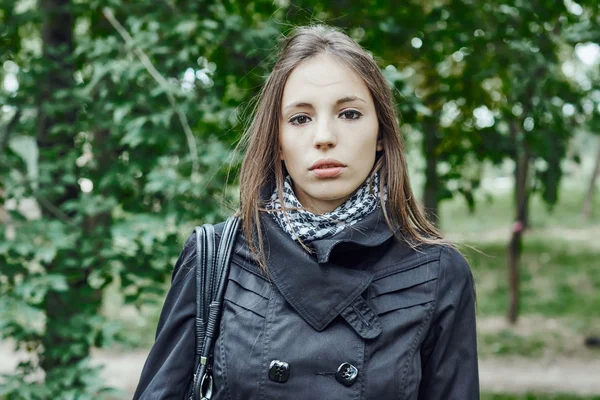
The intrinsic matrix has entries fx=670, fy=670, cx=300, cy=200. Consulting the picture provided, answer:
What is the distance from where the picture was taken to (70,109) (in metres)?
3.62

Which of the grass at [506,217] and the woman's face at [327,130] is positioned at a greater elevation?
the grass at [506,217]

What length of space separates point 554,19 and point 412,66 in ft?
3.26

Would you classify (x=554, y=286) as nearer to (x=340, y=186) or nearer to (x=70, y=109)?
(x=70, y=109)

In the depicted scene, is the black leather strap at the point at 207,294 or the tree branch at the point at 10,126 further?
the tree branch at the point at 10,126

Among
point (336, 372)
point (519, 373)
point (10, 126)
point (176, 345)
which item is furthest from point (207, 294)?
point (519, 373)

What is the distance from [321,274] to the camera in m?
1.70

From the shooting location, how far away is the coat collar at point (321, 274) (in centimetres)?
166

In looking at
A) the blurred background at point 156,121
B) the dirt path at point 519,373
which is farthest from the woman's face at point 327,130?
the dirt path at point 519,373

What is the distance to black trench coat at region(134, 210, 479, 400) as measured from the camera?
1.61m

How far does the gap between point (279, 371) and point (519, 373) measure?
21.4 feet

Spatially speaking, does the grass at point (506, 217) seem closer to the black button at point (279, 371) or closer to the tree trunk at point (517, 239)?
the tree trunk at point (517, 239)

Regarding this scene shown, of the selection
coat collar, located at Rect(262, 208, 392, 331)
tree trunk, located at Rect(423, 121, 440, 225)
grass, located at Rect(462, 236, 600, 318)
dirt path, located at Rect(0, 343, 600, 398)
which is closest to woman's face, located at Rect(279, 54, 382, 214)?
coat collar, located at Rect(262, 208, 392, 331)

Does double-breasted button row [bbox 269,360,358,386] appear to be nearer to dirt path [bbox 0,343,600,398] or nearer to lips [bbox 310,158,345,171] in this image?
lips [bbox 310,158,345,171]

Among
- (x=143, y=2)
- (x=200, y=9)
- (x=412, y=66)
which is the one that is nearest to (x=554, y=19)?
(x=412, y=66)
